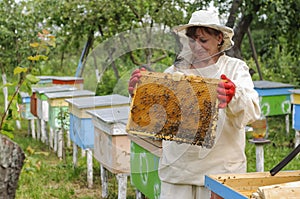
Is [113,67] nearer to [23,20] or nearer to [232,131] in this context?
[232,131]

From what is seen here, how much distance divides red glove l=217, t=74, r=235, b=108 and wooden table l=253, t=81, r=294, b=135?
4.92 meters

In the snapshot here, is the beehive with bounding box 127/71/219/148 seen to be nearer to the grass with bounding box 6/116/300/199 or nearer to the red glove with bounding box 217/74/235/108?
the red glove with bounding box 217/74/235/108

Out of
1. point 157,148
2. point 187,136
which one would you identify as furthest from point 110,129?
point 187,136

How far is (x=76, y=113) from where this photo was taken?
5559 mm

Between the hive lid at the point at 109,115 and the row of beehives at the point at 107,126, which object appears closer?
the hive lid at the point at 109,115

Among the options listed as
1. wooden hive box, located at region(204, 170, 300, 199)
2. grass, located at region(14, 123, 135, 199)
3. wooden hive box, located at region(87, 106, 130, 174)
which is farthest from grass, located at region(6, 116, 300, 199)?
wooden hive box, located at region(204, 170, 300, 199)

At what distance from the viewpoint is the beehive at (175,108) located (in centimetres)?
240

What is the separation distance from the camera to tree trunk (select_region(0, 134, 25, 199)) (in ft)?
6.87

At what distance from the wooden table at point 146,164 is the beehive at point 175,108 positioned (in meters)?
0.55

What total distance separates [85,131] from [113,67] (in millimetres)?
2619

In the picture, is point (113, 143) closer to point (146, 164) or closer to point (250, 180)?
point (146, 164)

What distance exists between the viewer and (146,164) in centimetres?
357

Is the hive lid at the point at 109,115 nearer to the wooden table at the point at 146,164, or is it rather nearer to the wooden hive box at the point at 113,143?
the wooden hive box at the point at 113,143

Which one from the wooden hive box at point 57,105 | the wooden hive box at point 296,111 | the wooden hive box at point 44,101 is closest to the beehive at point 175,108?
the wooden hive box at point 296,111
